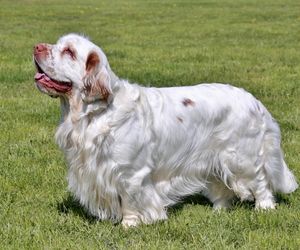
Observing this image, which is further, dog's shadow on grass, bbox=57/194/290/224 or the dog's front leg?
dog's shadow on grass, bbox=57/194/290/224

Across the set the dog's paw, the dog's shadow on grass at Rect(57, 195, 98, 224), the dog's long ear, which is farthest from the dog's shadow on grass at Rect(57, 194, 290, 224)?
the dog's long ear

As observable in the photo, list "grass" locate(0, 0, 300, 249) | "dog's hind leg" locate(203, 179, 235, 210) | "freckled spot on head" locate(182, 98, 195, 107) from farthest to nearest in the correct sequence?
"dog's hind leg" locate(203, 179, 235, 210)
"freckled spot on head" locate(182, 98, 195, 107)
"grass" locate(0, 0, 300, 249)

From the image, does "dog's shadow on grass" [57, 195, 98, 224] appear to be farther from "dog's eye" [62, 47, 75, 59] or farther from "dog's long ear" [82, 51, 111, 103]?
"dog's eye" [62, 47, 75, 59]

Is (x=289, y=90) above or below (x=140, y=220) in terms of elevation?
below

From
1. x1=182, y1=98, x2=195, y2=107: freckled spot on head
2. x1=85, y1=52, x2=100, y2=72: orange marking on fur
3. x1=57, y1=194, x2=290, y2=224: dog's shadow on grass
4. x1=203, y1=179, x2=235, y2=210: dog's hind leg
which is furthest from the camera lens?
x1=203, y1=179, x2=235, y2=210: dog's hind leg

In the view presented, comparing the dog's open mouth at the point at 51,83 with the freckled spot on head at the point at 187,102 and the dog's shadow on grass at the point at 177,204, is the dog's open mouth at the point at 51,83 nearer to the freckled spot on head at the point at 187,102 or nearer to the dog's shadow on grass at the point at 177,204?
the freckled spot on head at the point at 187,102

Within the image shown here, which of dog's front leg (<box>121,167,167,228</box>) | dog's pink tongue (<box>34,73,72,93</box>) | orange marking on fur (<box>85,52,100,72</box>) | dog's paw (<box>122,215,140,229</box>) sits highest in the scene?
orange marking on fur (<box>85,52,100,72</box>)

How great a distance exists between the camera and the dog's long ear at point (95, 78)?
4547 mm

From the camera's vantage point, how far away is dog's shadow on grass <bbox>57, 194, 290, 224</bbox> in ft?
17.4

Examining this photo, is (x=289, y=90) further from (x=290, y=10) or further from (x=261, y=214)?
(x=290, y=10)

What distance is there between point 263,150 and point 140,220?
1238 mm

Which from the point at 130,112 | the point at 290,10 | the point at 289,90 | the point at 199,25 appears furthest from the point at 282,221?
the point at 290,10

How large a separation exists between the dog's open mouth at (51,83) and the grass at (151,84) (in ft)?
3.57

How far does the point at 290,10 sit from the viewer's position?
88.0ft
